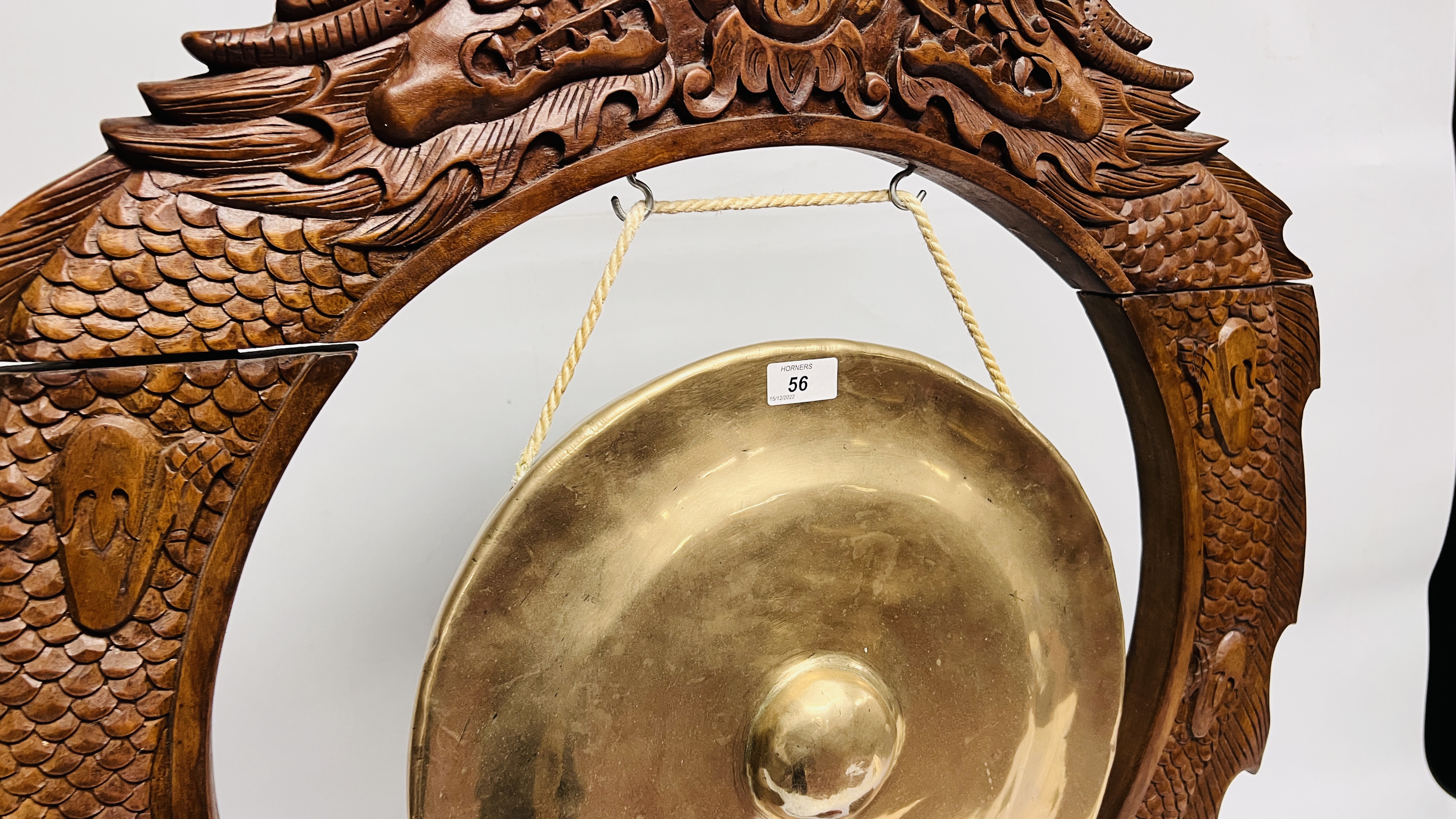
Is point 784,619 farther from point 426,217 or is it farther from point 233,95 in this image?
point 233,95

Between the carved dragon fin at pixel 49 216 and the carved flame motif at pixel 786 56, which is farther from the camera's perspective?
the carved flame motif at pixel 786 56

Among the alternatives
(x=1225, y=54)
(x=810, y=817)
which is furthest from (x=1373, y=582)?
(x=810, y=817)

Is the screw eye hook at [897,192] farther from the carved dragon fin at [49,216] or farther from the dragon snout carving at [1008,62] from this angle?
the carved dragon fin at [49,216]

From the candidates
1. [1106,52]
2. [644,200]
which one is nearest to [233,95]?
[644,200]

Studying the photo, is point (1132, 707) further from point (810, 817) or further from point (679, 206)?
point (679, 206)

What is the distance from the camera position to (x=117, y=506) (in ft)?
1.97

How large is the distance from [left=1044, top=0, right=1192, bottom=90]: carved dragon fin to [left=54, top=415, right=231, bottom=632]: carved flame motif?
2.23ft

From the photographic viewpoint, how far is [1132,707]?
994mm

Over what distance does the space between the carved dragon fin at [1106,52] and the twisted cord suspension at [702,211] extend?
17 cm

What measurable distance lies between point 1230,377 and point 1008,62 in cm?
35

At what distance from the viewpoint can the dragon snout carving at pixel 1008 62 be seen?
776mm

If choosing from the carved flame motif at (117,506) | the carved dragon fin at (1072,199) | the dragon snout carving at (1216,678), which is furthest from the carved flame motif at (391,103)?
the dragon snout carving at (1216,678)

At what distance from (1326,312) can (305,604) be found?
145 cm

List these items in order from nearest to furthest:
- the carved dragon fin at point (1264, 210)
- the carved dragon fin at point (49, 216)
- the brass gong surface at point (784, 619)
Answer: the carved dragon fin at point (49, 216) < the brass gong surface at point (784, 619) < the carved dragon fin at point (1264, 210)
